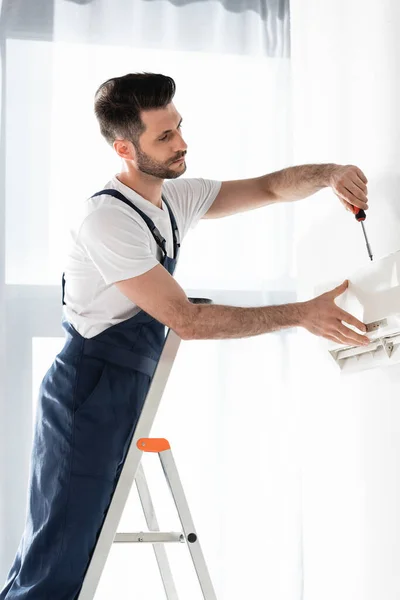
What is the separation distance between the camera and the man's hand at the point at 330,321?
1663 millimetres

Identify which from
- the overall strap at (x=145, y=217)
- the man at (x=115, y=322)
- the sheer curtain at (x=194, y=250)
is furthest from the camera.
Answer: the sheer curtain at (x=194, y=250)

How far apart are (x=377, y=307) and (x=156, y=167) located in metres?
0.62

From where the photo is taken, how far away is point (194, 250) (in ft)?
8.61

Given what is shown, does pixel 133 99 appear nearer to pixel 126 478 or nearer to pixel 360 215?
pixel 360 215

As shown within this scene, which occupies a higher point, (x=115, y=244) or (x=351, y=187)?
(x=351, y=187)

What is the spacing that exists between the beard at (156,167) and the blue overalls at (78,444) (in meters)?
0.10

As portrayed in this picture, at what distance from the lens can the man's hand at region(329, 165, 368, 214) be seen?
69.1 inches

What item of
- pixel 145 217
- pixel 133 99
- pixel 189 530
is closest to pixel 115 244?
pixel 145 217

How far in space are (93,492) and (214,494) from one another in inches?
34.7

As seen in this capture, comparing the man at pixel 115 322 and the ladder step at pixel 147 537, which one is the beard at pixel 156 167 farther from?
the ladder step at pixel 147 537

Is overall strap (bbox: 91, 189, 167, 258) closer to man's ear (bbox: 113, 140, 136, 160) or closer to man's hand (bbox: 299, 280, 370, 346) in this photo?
man's ear (bbox: 113, 140, 136, 160)

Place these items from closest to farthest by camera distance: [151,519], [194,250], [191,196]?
[151,519] < [191,196] < [194,250]

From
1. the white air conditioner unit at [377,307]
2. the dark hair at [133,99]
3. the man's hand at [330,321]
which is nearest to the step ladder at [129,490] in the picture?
the man's hand at [330,321]

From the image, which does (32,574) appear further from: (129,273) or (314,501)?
(314,501)
